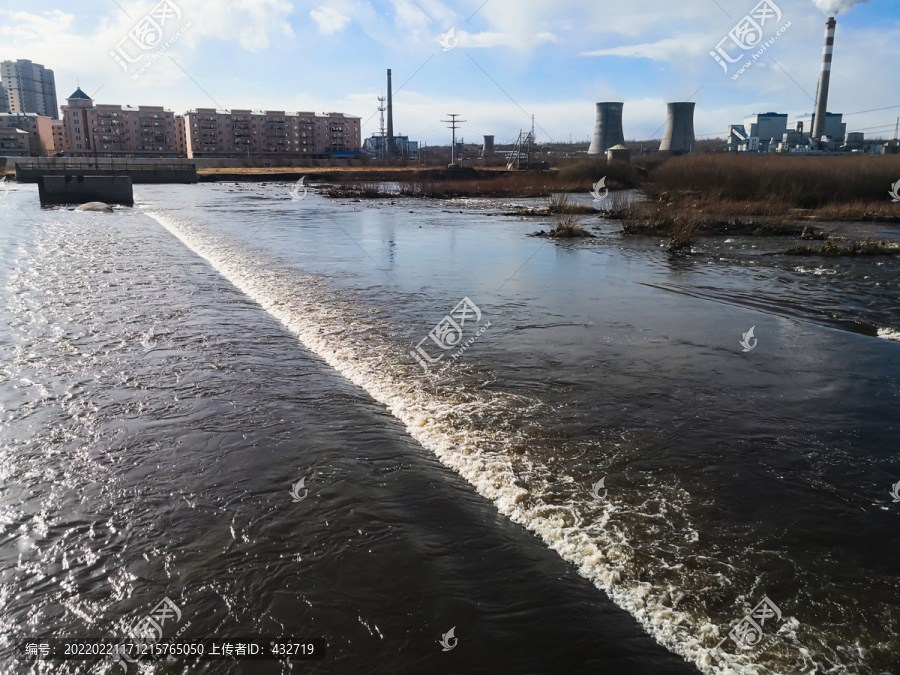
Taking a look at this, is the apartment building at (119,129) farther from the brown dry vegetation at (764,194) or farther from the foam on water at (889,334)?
the foam on water at (889,334)

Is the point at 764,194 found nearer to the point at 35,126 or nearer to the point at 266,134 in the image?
the point at 266,134

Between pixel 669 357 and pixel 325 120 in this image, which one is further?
pixel 325 120

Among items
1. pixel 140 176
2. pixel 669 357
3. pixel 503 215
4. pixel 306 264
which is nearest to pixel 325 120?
pixel 140 176

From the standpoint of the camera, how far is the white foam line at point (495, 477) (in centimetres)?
450

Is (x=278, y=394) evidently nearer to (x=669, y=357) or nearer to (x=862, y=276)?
(x=669, y=357)

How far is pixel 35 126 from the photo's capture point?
156m

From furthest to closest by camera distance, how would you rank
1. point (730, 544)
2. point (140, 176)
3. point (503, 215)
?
point (140, 176)
point (503, 215)
point (730, 544)

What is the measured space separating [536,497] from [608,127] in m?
128

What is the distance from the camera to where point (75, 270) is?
1894 cm

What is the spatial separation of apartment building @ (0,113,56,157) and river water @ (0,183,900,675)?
16640cm

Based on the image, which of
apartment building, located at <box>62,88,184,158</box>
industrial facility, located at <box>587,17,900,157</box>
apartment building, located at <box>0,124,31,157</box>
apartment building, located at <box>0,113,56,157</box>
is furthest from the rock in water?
apartment building, located at <box>0,113,56,157</box>

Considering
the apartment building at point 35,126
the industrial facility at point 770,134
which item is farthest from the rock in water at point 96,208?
the apartment building at point 35,126

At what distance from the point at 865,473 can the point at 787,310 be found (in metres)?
9.37

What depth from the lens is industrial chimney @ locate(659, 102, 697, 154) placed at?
112 m
